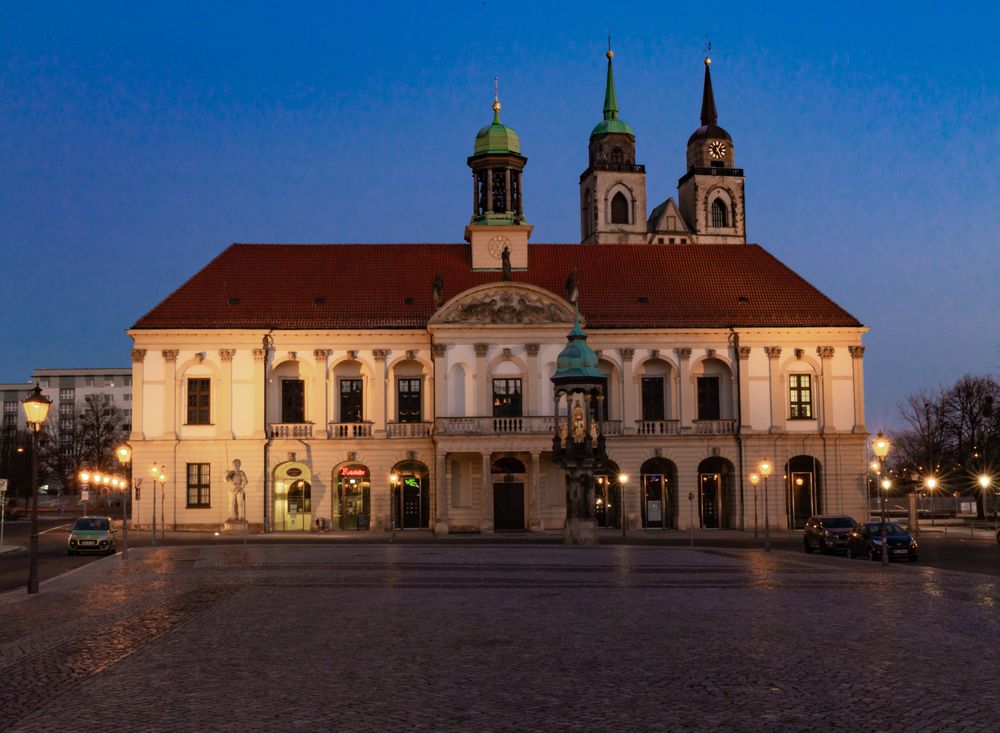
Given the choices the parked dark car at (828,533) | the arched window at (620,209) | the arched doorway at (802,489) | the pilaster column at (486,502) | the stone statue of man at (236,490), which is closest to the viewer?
the parked dark car at (828,533)

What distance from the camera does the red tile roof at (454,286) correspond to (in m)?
65.9

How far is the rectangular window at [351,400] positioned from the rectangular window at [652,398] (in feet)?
49.8

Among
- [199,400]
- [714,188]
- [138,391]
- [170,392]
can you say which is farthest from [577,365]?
[714,188]

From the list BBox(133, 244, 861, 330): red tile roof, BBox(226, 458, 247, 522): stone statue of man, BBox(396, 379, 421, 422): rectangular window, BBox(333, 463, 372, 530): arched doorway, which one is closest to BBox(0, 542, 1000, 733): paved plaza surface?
BBox(226, 458, 247, 522): stone statue of man

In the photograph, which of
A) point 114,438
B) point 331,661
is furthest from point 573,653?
point 114,438

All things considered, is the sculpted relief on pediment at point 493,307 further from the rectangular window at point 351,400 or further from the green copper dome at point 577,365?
the green copper dome at point 577,365

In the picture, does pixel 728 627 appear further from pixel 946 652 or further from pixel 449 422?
pixel 449 422

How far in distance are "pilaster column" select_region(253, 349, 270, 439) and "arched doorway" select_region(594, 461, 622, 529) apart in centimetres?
1798

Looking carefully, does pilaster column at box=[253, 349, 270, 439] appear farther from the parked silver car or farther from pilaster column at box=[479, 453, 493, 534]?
the parked silver car

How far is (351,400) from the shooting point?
66.2 meters

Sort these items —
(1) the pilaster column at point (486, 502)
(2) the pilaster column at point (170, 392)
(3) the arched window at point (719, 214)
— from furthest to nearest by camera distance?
(3) the arched window at point (719, 214) < (2) the pilaster column at point (170, 392) < (1) the pilaster column at point (486, 502)

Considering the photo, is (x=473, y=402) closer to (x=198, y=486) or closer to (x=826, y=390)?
(x=198, y=486)

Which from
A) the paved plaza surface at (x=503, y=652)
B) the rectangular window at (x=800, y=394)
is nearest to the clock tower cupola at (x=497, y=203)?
the rectangular window at (x=800, y=394)

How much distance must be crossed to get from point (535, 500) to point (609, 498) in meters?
4.97
